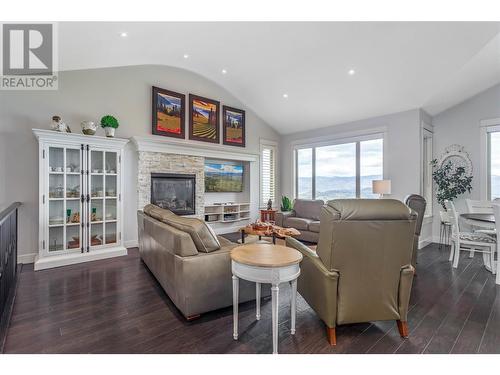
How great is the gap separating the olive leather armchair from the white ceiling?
10.5ft

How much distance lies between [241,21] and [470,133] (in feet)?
17.3

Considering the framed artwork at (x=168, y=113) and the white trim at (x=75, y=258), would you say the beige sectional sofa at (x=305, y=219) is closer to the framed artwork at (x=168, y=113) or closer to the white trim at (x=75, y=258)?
the framed artwork at (x=168, y=113)

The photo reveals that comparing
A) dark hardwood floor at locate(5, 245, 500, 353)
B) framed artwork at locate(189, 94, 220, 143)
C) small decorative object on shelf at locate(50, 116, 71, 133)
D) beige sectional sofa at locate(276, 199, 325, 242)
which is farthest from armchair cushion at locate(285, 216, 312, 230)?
small decorative object on shelf at locate(50, 116, 71, 133)

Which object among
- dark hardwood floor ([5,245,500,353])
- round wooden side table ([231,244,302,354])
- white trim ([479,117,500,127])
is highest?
white trim ([479,117,500,127])

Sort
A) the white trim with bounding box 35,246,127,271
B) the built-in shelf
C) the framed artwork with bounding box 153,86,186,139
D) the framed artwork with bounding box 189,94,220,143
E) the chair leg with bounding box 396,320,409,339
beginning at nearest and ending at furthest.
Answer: the chair leg with bounding box 396,320,409,339 < the white trim with bounding box 35,246,127,271 < the framed artwork with bounding box 153,86,186,139 < the framed artwork with bounding box 189,94,220,143 < the built-in shelf

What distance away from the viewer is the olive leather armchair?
184cm

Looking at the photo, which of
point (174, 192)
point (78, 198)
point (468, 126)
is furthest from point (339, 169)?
point (78, 198)

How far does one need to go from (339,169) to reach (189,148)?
3.93 metres

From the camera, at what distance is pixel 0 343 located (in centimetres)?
197

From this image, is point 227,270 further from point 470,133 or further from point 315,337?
point 470,133

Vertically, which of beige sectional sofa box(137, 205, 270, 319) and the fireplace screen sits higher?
the fireplace screen

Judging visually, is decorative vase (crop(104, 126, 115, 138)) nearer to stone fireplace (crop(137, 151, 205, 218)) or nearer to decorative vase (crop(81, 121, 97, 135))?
decorative vase (crop(81, 121, 97, 135))

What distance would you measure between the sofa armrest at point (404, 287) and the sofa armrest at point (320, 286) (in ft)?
1.82

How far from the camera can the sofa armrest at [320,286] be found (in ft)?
6.25
